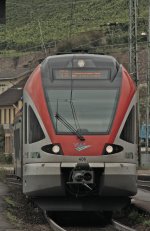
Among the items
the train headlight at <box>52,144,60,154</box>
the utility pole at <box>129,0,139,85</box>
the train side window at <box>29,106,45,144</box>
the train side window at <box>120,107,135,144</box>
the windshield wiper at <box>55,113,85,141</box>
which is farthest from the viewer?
the utility pole at <box>129,0,139,85</box>

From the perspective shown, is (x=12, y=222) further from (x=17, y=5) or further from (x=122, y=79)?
(x=17, y=5)

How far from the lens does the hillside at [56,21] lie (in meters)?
118

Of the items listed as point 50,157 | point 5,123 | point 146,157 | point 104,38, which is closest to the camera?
point 50,157

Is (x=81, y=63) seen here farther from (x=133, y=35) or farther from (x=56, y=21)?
(x=56, y=21)

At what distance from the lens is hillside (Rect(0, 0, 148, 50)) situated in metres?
118

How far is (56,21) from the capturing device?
126062mm

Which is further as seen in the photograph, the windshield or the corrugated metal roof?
the corrugated metal roof

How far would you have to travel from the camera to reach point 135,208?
20516 mm

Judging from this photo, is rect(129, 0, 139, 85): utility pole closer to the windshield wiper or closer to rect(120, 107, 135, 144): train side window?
rect(120, 107, 135, 144): train side window

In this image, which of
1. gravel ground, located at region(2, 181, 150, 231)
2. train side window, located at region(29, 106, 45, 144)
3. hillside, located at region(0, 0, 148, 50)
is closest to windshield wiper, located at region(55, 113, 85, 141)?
train side window, located at region(29, 106, 45, 144)

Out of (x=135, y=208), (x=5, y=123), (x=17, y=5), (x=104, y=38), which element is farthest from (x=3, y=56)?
(x=135, y=208)

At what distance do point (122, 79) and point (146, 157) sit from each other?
37558mm

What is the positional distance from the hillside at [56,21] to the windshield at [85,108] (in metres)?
95.8

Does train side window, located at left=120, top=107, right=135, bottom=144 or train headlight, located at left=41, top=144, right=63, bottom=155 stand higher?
train side window, located at left=120, top=107, right=135, bottom=144
